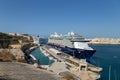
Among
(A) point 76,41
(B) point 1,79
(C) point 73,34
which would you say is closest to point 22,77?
(B) point 1,79

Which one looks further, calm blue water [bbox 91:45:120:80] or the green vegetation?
calm blue water [bbox 91:45:120:80]

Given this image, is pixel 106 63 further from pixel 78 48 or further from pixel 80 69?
A: pixel 80 69

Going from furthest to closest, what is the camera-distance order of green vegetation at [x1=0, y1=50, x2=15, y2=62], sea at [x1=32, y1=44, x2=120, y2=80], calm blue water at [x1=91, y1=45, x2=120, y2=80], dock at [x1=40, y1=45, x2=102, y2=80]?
calm blue water at [x1=91, y1=45, x2=120, y2=80] → sea at [x1=32, y1=44, x2=120, y2=80] → dock at [x1=40, y1=45, x2=102, y2=80] → green vegetation at [x1=0, y1=50, x2=15, y2=62]

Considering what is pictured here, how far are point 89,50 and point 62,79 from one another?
157 ft

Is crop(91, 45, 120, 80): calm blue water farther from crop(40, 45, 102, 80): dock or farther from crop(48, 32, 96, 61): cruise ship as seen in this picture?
crop(48, 32, 96, 61): cruise ship

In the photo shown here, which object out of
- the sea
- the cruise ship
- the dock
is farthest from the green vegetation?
the cruise ship

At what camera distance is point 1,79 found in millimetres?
17688

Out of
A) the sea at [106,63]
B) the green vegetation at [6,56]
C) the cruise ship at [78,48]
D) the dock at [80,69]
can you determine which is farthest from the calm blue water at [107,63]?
the green vegetation at [6,56]

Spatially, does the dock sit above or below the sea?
above

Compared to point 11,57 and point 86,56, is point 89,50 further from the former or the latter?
point 11,57

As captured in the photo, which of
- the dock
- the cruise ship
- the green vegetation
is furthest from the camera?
the cruise ship

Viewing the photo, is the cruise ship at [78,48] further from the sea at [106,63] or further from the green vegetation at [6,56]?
the green vegetation at [6,56]

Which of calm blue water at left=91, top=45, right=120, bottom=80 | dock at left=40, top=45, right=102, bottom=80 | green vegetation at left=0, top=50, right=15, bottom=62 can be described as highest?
green vegetation at left=0, top=50, right=15, bottom=62

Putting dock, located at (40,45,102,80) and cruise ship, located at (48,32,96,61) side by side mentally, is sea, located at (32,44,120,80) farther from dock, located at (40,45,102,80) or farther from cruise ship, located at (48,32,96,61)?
cruise ship, located at (48,32,96,61)
